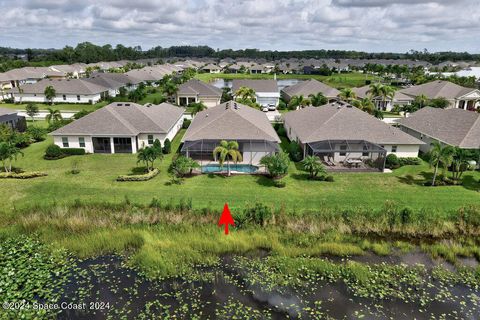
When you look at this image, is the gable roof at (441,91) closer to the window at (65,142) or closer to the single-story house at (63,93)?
the window at (65,142)

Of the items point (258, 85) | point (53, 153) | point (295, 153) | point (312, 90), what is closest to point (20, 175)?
point (53, 153)

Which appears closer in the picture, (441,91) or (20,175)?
(20,175)

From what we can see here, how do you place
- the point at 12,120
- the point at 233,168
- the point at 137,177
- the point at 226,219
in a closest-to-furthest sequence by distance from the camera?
the point at 226,219 → the point at 137,177 → the point at 233,168 → the point at 12,120

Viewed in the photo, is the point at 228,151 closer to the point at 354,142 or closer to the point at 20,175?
the point at 354,142

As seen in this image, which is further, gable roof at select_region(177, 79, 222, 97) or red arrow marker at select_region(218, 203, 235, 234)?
gable roof at select_region(177, 79, 222, 97)

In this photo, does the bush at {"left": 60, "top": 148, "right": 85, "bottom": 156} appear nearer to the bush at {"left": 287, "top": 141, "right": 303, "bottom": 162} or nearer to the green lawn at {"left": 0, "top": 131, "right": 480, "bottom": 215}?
the green lawn at {"left": 0, "top": 131, "right": 480, "bottom": 215}

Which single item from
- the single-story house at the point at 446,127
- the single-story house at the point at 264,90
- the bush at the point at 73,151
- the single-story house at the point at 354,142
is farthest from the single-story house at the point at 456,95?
the bush at the point at 73,151

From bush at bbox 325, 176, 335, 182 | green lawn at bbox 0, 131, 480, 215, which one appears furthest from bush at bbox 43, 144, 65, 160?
bush at bbox 325, 176, 335, 182
